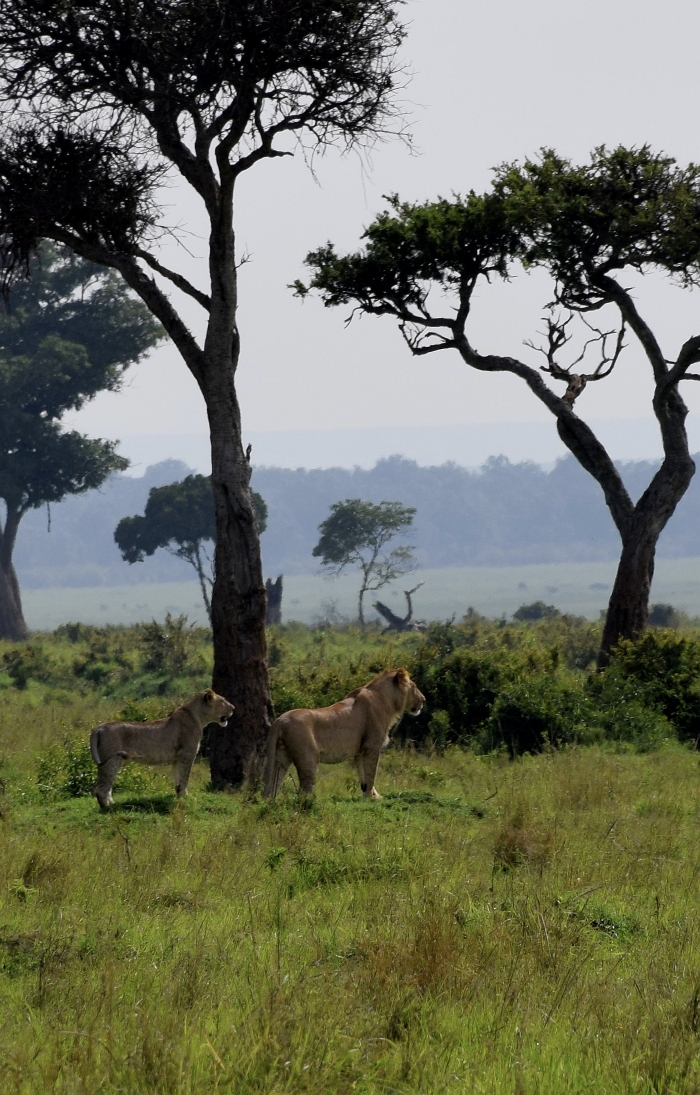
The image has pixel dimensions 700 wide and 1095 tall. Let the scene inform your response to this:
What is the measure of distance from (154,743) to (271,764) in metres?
1.13

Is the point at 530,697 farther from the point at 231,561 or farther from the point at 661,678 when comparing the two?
the point at 231,561

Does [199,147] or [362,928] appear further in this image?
[199,147]

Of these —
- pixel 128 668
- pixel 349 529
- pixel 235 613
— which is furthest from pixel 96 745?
pixel 349 529

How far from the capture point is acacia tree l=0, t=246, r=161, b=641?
54125 mm

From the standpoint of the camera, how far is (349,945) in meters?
6.71

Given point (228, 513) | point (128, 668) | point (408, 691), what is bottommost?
point (128, 668)

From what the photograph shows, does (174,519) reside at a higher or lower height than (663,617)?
higher

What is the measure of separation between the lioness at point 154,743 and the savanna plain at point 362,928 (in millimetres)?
348

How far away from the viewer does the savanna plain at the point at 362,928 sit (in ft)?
16.5

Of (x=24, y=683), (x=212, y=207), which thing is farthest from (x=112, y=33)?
(x=24, y=683)

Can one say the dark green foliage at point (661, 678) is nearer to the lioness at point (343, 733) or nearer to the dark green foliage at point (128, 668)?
the lioness at point (343, 733)

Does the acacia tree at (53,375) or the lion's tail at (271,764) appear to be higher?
the acacia tree at (53,375)

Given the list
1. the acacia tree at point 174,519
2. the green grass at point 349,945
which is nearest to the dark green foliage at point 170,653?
the green grass at point 349,945

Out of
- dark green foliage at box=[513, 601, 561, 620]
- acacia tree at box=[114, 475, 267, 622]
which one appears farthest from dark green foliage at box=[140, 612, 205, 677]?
acacia tree at box=[114, 475, 267, 622]
